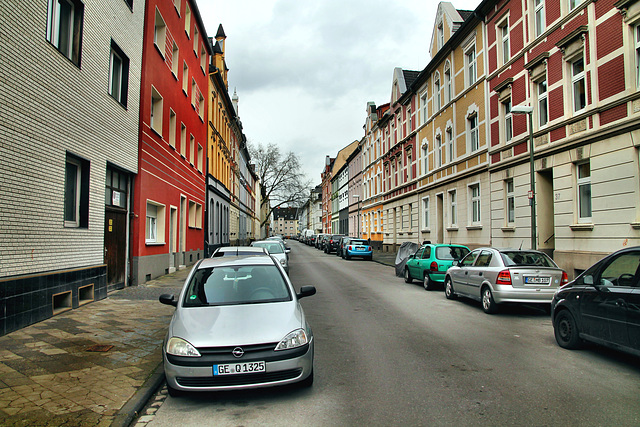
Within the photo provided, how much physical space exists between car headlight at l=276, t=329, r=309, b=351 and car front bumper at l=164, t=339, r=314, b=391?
127mm

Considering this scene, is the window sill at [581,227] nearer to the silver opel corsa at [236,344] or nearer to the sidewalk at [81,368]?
the silver opel corsa at [236,344]

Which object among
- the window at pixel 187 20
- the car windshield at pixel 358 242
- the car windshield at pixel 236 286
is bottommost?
the car windshield at pixel 236 286

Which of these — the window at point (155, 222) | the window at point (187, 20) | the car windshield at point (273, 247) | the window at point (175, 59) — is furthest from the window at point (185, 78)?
the car windshield at point (273, 247)

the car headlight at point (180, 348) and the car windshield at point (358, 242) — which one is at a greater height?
the car windshield at point (358, 242)

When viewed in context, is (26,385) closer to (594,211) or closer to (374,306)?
(374,306)

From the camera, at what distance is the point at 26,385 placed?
15.9 ft

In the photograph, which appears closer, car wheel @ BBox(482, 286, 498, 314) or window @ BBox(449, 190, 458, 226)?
car wheel @ BBox(482, 286, 498, 314)

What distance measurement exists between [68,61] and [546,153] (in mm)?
14370

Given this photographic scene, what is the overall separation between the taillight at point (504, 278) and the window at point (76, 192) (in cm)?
915

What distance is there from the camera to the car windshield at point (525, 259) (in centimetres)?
973

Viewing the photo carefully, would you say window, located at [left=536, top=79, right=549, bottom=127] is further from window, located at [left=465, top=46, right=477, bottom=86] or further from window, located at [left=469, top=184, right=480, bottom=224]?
window, located at [left=465, top=46, right=477, bottom=86]

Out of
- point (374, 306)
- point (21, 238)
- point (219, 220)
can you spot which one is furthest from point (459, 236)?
point (21, 238)

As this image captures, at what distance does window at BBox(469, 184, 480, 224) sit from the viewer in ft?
71.5

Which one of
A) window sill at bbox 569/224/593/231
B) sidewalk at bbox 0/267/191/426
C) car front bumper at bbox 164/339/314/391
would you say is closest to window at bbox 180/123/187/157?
sidewalk at bbox 0/267/191/426
